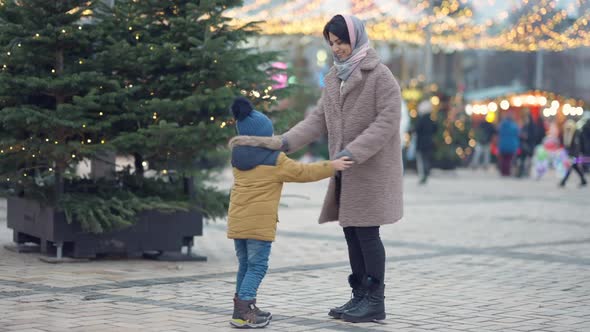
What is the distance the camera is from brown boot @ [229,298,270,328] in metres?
6.66

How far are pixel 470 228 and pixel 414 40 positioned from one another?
71.1 feet

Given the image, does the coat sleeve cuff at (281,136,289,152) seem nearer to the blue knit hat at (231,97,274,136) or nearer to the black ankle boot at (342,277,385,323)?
the blue knit hat at (231,97,274,136)

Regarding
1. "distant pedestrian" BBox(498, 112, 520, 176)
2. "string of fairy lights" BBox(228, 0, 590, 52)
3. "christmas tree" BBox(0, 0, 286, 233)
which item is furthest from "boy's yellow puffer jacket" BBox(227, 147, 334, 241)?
"distant pedestrian" BBox(498, 112, 520, 176)

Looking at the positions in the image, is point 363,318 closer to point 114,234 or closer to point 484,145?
point 114,234

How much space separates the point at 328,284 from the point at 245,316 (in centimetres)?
225

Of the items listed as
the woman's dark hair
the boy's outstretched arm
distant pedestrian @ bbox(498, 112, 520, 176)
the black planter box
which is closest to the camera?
the boy's outstretched arm

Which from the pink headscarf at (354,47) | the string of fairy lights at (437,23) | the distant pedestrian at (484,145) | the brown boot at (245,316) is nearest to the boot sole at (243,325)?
the brown boot at (245,316)

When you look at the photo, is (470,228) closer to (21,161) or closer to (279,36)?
(21,161)

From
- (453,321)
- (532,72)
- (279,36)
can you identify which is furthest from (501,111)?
(453,321)

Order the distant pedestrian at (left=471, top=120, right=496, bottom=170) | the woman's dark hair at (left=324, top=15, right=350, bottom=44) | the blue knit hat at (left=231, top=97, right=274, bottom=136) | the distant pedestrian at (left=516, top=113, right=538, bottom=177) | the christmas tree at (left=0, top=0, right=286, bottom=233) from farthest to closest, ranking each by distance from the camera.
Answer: the distant pedestrian at (left=471, top=120, right=496, bottom=170) → the distant pedestrian at (left=516, top=113, right=538, bottom=177) → the christmas tree at (left=0, top=0, right=286, bottom=233) → the woman's dark hair at (left=324, top=15, right=350, bottom=44) → the blue knit hat at (left=231, top=97, right=274, bottom=136)

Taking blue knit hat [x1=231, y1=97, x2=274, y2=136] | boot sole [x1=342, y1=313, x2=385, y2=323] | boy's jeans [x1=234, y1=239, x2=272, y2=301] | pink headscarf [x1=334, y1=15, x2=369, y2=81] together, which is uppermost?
pink headscarf [x1=334, y1=15, x2=369, y2=81]

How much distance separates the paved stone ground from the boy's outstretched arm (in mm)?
863

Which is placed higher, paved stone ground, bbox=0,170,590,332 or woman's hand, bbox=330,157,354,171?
woman's hand, bbox=330,157,354,171

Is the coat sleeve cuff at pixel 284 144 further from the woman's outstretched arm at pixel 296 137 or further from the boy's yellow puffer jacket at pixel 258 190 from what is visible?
the boy's yellow puffer jacket at pixel 258 190
